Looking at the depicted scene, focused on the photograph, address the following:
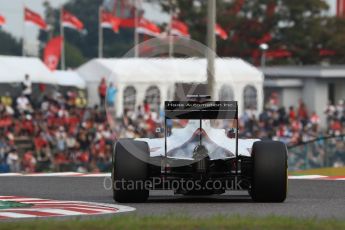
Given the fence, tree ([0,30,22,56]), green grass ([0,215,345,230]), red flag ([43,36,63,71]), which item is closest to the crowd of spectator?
the fence

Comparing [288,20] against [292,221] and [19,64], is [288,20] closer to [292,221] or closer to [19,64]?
[19,64]

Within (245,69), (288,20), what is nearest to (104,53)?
(288,20)

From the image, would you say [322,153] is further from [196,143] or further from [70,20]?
[70,20]

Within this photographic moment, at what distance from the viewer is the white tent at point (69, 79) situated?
1804 inches

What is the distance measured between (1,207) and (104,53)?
113674 millimetres

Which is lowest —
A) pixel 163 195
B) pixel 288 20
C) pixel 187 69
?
pixel 163 195

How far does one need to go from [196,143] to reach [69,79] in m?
30.5

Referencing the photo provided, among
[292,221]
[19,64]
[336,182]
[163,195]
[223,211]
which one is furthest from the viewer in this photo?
[19,64]

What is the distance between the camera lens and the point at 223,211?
15078 millimetres

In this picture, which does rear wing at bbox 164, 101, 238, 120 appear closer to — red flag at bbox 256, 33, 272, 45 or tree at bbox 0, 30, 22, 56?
red flag at bbox 256, 33, 272, 45

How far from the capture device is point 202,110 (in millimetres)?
16562

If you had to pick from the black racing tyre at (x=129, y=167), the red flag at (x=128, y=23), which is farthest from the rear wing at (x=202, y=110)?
the red flag at (x=128, y=23)

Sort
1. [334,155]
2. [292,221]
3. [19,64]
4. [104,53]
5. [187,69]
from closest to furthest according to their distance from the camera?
[292,221] → [187,69] → [334,155] → [19,64] → [104,53]

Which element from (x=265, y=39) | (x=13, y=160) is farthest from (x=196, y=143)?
(x=265, y=39)
